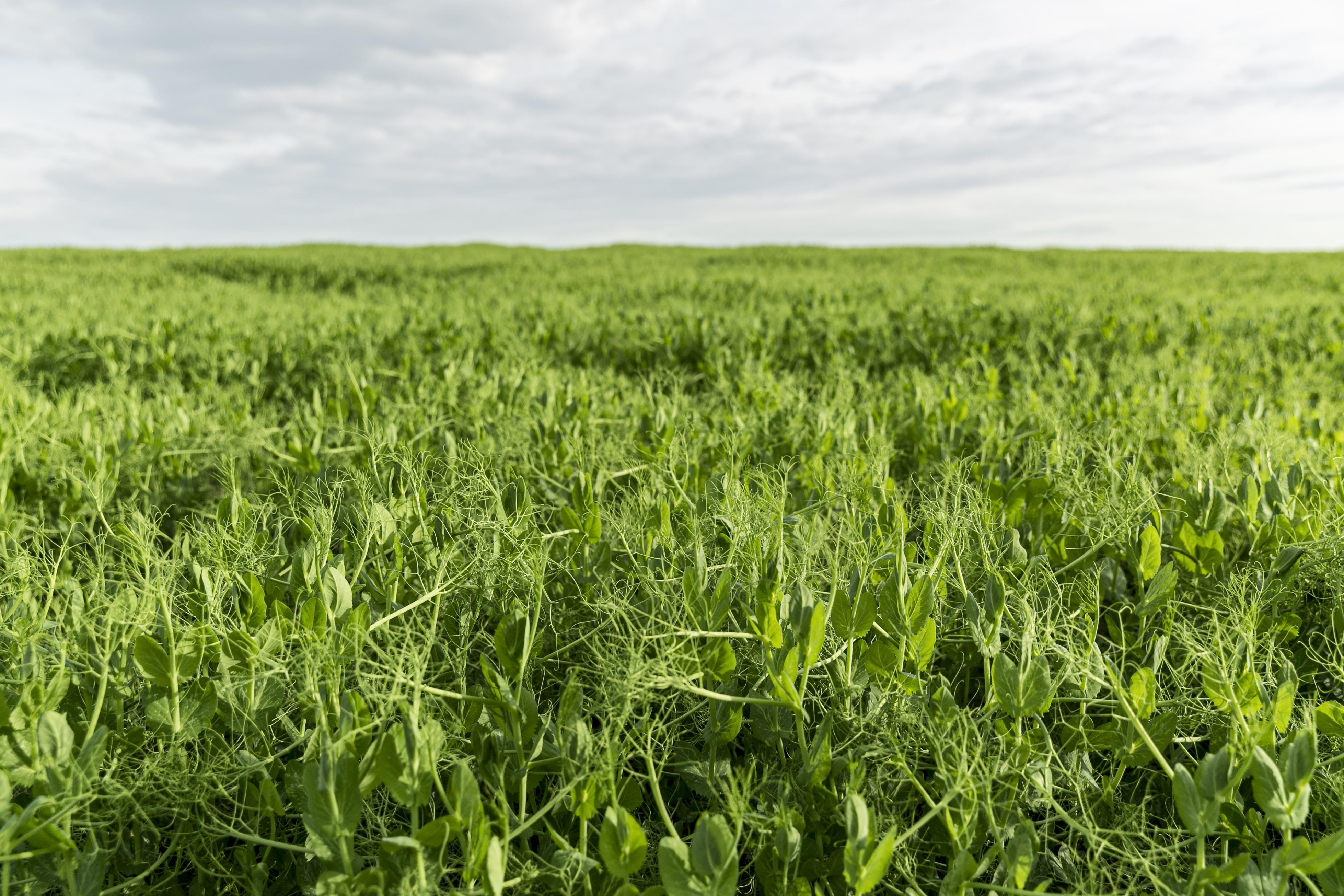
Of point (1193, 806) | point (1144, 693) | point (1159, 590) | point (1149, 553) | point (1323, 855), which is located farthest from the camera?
point (1149, 553)

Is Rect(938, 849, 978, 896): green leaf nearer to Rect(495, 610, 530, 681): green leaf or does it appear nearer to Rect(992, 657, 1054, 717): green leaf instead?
Result: Rect(992, 657, 1054, 717): green leaf

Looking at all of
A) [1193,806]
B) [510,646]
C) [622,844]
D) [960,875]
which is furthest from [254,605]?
[1193,806]

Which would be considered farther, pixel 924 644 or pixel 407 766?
pixel 924 644

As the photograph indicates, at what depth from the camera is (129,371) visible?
18.3 feet

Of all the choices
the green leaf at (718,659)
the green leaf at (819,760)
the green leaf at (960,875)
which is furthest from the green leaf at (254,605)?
the green leaf at (960,875)

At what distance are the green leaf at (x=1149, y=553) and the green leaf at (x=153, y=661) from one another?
84.2 inches

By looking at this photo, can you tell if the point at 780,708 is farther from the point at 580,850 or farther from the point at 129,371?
the point at 129,371

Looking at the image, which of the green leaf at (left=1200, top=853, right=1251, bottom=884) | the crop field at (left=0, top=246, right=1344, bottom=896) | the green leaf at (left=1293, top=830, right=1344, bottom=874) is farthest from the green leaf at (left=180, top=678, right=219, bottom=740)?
the green leaf at (left=1293, top=830, right=1344, bottom=874)

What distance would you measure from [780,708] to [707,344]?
4.72m

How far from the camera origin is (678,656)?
1310mm

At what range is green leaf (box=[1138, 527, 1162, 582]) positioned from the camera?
70.4 inches

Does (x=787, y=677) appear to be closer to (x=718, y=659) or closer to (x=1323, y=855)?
(x=718, y=659)

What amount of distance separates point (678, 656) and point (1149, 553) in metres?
1.28

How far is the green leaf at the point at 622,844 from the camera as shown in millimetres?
1083
